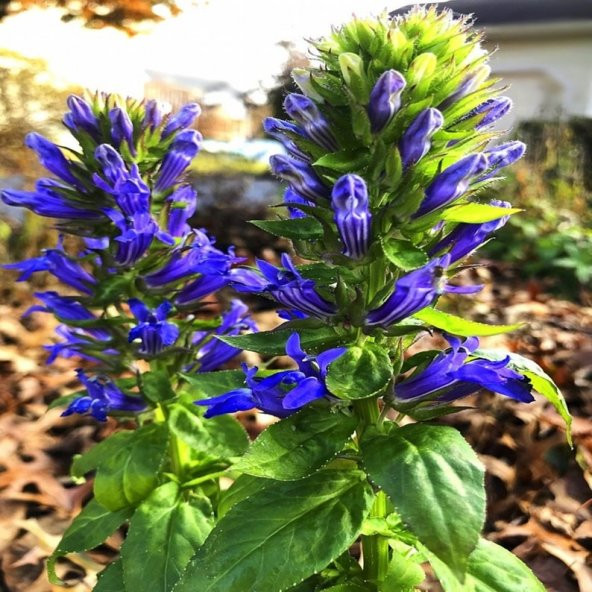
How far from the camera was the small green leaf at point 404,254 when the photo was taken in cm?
126

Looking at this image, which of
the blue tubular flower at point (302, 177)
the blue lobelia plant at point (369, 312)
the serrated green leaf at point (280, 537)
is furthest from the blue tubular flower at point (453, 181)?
the serrated green leaf at point (280, 537)

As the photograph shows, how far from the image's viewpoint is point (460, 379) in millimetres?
1325

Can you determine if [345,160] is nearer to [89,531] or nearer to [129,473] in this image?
[129,473]

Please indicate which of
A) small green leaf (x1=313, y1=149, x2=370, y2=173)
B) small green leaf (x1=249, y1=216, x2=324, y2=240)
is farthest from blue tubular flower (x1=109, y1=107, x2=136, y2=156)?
small green leaf (x1=313, y1=149, x2=370, y2=173)

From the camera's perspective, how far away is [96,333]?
2090mm

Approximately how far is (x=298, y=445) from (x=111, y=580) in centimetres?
89

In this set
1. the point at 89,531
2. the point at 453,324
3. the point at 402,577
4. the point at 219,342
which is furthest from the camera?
the point at 219,342

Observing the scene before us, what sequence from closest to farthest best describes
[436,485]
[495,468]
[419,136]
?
1. [436,485]
2. [419,136]
3. [495,468]

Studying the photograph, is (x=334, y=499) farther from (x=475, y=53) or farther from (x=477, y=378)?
(x=475, y=53)

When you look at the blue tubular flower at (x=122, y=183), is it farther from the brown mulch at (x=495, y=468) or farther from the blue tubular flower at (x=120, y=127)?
the brown mulch at (x=495, y=468)

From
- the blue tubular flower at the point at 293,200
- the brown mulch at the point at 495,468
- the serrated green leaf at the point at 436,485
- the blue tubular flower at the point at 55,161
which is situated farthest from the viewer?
the brown mulch at the point at 495,468

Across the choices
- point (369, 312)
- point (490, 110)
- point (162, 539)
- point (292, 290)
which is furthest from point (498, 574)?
point (490, 110)

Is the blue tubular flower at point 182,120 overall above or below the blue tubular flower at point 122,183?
above

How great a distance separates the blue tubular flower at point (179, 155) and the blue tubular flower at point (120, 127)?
0.38 ft
